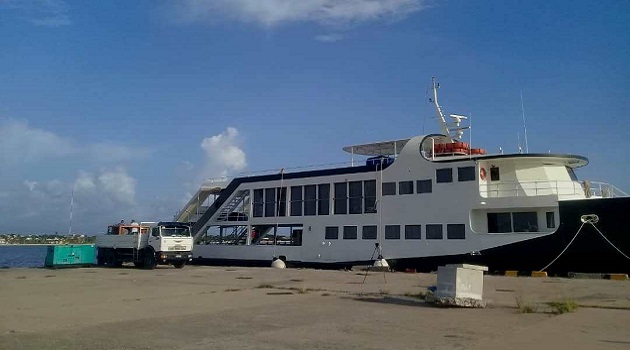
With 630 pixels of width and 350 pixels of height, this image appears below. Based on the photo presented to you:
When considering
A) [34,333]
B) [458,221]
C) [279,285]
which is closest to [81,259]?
[279,285]

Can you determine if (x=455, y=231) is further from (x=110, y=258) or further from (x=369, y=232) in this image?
(x=110, y=258)

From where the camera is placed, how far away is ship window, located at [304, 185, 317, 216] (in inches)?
1121

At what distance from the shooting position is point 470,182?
22.5 metres

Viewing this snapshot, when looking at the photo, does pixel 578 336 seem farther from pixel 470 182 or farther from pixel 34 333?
pixel 470 182

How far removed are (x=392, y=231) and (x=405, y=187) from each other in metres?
2.25

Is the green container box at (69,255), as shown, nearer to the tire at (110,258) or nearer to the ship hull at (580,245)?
the tire at (110,258)

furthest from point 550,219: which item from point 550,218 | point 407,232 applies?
point 407,232

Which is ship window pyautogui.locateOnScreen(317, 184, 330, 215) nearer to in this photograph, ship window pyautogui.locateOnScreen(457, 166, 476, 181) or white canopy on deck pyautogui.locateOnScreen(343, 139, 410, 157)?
Answer: white canopy on deck pyautogui.locateOnScreen(343, 139, 410, 157)

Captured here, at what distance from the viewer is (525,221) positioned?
21484 millimetres

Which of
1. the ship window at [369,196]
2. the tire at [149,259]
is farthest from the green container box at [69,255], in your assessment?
the ship window at [369,196]

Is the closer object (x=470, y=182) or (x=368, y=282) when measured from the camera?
(x=368, y=282)

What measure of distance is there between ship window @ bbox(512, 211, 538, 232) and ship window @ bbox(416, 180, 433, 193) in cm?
388

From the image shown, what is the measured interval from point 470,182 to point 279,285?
10458 millimetres

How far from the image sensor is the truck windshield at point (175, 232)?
2702 cm
